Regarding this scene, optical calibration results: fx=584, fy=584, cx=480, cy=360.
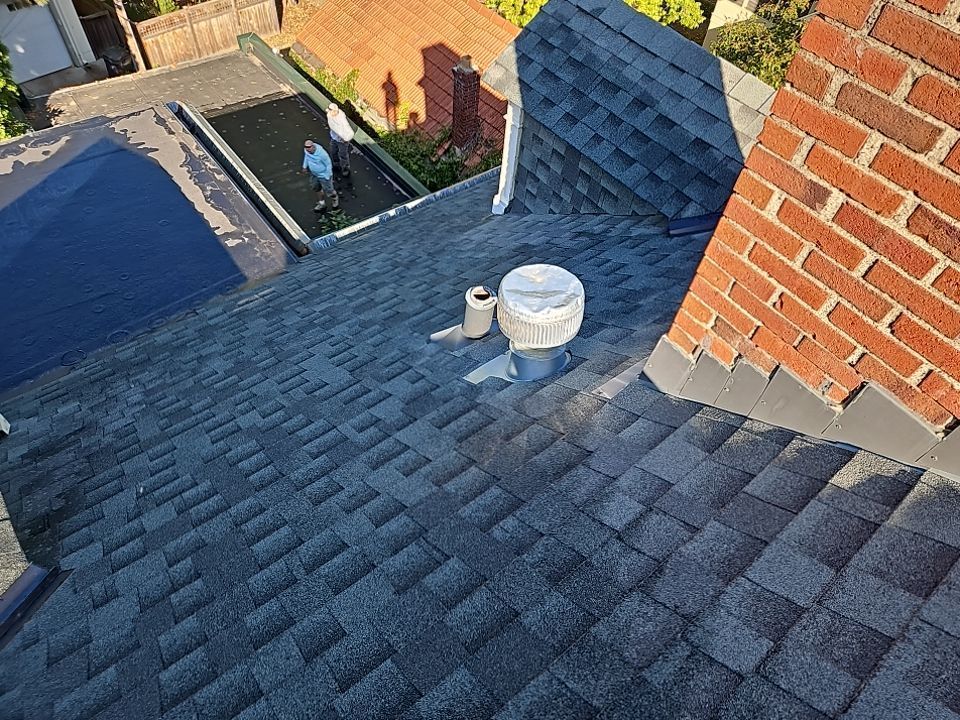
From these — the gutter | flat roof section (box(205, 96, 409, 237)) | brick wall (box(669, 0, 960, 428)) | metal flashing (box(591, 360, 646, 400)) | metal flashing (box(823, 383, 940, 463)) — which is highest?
brick wall (box(669, 0, 960, 428))

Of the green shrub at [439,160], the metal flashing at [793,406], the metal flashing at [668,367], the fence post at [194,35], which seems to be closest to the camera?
the metal flashing at [793,406]

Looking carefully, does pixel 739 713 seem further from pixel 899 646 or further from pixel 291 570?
pixel 291 570

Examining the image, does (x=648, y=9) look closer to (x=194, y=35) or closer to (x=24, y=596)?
(x=194, y=35)

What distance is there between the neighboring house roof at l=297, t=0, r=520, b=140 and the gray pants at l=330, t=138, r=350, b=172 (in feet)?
9.27

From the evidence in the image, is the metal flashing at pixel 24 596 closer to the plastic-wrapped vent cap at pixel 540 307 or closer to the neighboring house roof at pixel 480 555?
the neighboring house roof at pixel 480 555

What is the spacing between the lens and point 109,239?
7977 mm

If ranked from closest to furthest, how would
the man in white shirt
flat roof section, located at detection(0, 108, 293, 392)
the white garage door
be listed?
flat roof section, located at detection(0, 108, 293, 392) → the man in white shirt → the white garage door

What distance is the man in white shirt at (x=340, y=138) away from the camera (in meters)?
11.6

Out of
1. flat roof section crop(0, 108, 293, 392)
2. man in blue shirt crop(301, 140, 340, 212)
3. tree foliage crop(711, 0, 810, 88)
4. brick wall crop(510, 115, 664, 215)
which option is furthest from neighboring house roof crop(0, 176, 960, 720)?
tree foliage crop(711, 0, 810, 88)

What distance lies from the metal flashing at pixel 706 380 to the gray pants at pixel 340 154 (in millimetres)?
10689

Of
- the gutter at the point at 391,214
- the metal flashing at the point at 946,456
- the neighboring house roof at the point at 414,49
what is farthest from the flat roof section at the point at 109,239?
the metal flashing at the point at 946,456

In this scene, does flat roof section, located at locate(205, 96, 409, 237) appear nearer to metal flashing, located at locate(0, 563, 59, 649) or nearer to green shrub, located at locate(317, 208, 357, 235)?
green shrub, located at locate(317, 208, 357, 235)

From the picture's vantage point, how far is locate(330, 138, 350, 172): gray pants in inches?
471

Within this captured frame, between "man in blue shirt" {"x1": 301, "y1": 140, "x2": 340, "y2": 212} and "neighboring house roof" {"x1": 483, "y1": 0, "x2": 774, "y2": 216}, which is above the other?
"neighboring house roof" {"x1": 483, "y1": 0, "x2": 774, "y2": 216}
